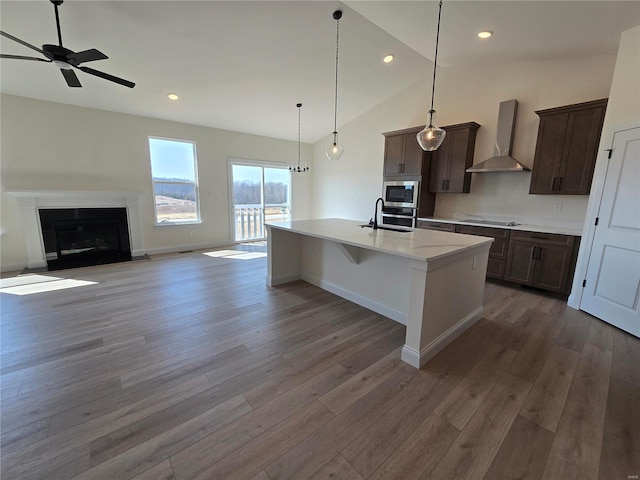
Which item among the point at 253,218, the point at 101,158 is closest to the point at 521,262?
the point at 253,218

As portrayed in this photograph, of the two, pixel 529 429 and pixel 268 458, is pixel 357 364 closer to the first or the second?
pixel 268 458

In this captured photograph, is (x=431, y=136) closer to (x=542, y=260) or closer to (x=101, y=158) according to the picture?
(x=542, y=260)

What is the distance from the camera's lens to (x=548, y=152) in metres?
3.53

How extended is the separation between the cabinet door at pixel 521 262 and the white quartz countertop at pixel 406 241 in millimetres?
1450

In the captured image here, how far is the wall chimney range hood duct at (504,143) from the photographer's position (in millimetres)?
3860

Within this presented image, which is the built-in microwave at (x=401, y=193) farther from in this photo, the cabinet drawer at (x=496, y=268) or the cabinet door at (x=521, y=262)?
the cabinet door at (x=521, y=262)

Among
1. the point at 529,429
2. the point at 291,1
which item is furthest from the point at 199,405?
the point at 291,1

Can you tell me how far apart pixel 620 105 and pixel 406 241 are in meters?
2.60

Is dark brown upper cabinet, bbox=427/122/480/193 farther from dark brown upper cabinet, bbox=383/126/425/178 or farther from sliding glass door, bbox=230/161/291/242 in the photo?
sliding glass door, bbox=230/161/291/242

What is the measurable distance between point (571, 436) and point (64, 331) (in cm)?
384

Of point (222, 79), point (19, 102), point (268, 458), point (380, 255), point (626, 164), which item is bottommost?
point (268, 458)

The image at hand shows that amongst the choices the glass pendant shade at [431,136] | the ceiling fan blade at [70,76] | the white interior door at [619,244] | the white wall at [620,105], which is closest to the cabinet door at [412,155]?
the glass pendant shade at [431,136]

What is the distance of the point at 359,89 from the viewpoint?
491 centimetres

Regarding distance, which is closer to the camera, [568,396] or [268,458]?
[268,458]
